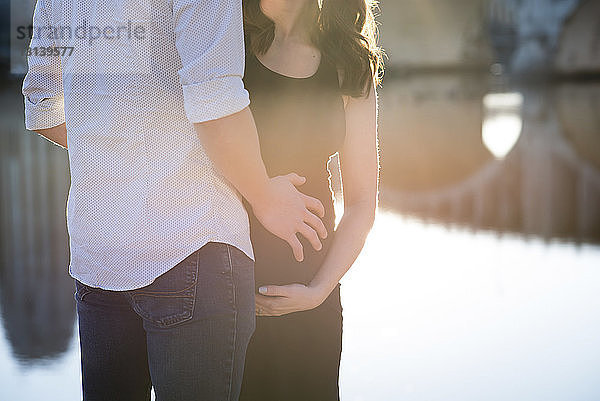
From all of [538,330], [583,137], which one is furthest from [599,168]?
[538,330]

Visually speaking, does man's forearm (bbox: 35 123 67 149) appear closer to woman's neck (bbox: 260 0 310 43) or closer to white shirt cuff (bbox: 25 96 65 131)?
white shirt cuff (bbox: 25 96 65 131)

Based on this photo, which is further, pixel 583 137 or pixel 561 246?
pixel 583 137

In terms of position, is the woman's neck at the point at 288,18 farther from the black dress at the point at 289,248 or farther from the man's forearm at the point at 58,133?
the man's forearm at the point at 58,133

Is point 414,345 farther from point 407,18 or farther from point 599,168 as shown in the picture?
point 407,18

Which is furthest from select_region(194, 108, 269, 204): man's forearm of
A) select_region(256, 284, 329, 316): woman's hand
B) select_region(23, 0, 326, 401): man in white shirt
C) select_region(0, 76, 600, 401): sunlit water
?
select_region(0, 76, 600, 401): sunlit water

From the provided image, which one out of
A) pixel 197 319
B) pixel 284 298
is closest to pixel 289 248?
pixel 284 298

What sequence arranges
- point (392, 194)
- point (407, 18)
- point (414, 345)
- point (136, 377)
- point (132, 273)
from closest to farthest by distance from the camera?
point (132, 273)
point (136, 377)
point (414, 345)
point (392, 194)
point (407, 18)

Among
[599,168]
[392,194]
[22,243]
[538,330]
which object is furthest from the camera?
[599,168]

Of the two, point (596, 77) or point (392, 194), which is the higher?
point (596, 77)

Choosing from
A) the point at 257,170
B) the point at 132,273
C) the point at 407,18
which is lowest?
the point at 132,273

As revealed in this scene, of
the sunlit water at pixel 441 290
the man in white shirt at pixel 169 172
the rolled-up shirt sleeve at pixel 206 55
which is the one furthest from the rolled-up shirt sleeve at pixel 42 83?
the sunlit water at pixel 441 290

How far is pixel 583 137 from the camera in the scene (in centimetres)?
1194

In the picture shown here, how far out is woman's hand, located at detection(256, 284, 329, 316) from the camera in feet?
4.47

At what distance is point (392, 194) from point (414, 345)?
4.58 metres
